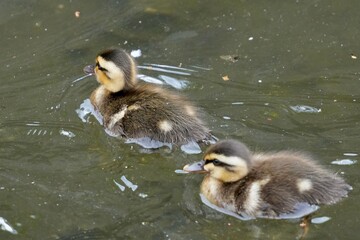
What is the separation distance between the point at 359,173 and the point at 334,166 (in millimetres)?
130

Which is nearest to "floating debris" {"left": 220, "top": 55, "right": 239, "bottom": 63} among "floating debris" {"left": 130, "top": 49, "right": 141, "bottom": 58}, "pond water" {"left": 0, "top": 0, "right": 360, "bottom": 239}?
"pond water" {"left": 0, "top": 0, "right": 360, "bottom": 239}

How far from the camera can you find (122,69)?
4.57 meters

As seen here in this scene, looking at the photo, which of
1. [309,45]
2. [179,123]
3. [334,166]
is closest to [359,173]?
[334,166]

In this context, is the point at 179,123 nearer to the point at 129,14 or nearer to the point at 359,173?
the point at 359,173

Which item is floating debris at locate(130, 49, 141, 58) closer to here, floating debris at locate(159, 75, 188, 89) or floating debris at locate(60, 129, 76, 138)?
floating debris at locate(159, 75, 188, 89)

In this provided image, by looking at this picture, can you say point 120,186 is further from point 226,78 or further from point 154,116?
point 226,78

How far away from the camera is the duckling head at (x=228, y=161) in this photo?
3.83 metres

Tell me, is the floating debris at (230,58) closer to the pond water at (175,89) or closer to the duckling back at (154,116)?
the pond water at (175,89)

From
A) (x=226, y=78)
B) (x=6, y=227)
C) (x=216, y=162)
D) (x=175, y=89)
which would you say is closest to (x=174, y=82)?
(x=175, y=89)

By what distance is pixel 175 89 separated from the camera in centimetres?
485

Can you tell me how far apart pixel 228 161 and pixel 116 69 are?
40.6 inches

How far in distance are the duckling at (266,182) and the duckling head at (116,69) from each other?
0.86 m

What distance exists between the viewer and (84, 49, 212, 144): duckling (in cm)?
435

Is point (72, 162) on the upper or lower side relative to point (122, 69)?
lower
